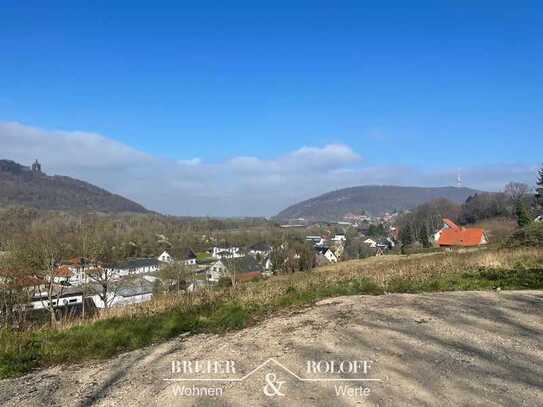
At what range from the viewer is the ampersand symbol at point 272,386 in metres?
4.37

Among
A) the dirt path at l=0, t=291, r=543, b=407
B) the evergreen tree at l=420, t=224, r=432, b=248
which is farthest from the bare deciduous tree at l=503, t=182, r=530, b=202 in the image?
the dirt path at l=0, t=291, r=543, b=407

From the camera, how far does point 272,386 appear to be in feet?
14.8

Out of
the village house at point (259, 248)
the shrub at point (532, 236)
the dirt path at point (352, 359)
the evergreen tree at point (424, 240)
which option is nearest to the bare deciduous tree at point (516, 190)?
the evergreen tree at point (424, 240)

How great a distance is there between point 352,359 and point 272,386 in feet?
3.51

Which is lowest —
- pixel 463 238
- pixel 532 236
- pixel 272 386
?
pixel 463 238

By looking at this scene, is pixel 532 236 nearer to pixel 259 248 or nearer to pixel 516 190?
pixel 259 248

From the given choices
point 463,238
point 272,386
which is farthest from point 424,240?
point 272,386

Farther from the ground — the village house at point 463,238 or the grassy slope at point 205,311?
the grassy slope at point 205,311

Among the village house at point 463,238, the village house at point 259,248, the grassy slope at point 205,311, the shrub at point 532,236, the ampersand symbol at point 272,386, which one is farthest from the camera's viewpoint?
the village house at point 259,248

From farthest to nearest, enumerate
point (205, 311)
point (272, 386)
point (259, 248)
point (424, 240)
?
point (259, 248), point (424, 240), point (205, 311), point (272, 386)

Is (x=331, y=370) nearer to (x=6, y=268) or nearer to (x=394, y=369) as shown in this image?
(x=394, y=369)

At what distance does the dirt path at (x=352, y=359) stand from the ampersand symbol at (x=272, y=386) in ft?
0.04

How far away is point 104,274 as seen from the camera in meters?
25.3

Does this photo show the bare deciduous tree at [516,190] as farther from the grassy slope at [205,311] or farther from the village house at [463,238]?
the grassy slope at [205,311]
